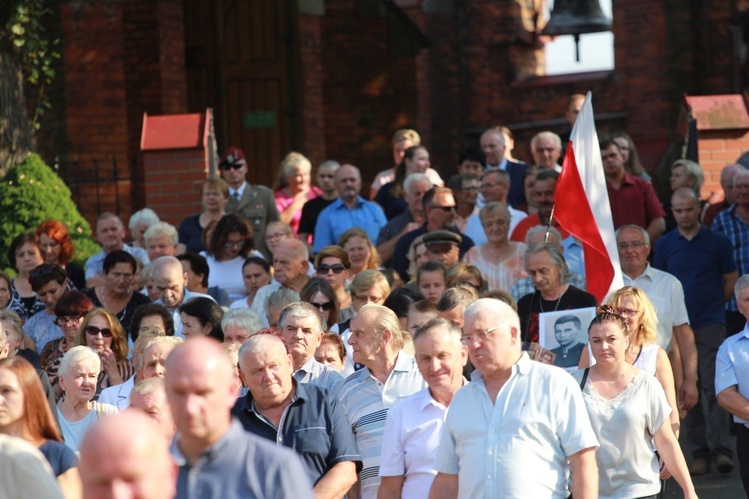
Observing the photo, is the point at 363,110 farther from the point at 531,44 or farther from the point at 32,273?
the point at 32,273

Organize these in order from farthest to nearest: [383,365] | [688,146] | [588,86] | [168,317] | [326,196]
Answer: [588,86], [688,146], [326,196], [168,317], [383,365]

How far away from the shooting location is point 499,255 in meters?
10.8

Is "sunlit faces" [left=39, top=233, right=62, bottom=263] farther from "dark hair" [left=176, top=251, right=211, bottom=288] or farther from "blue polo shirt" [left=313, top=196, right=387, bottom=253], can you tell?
"blue polo shirt" [left=313, top=196, right=387, bottom=253]

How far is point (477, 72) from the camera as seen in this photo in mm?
20281

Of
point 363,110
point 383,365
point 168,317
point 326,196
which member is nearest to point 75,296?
point 168,317

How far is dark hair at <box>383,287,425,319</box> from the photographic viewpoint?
31.0ft

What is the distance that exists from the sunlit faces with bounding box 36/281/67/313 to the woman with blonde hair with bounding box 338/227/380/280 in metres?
2.14

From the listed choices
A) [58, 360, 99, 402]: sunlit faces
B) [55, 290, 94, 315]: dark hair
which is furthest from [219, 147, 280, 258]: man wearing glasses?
[58, 360, 99, 402]: sunlit faces

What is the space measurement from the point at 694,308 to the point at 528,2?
33.5 ft

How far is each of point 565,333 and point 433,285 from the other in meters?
1.37

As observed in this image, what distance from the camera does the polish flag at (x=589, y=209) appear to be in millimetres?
9352

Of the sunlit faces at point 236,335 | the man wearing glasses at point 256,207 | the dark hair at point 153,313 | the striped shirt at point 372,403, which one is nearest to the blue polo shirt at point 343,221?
the man wearing glasses at point 256,207

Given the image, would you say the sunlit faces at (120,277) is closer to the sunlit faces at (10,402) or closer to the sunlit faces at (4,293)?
the sunlit faces at (4,293)

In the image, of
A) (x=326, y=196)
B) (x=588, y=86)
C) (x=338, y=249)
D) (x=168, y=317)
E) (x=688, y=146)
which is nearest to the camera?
(x=168, y=317)
